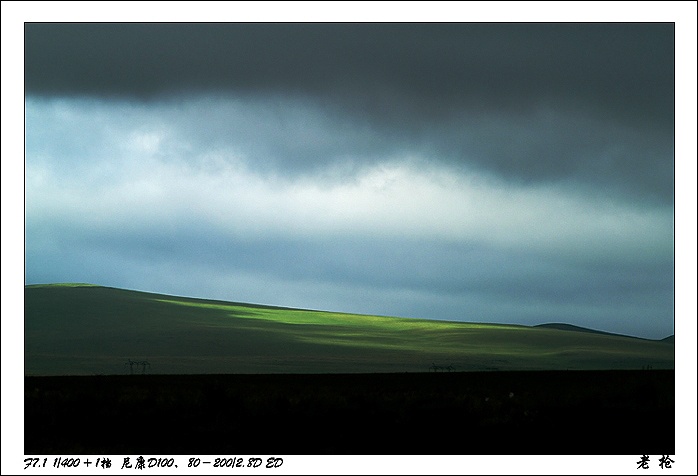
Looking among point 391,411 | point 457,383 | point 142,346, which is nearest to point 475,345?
point 142,346

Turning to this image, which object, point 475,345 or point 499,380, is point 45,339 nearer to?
point 475,345

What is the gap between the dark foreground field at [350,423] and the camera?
30.3 m

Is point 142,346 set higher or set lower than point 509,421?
lower

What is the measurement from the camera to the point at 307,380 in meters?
61.4

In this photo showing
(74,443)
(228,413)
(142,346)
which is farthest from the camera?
(142,346)

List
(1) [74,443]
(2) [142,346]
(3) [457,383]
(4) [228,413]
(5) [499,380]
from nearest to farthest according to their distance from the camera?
(1) [74,443] < (4) [228,413] < (3) [457,383] < (5) [499,380] < (2) [142,346]

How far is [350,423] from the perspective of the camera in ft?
111

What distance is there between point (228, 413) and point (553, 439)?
573 inches

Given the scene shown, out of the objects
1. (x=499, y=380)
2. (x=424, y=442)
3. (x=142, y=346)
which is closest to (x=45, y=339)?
(x=142, y=346)

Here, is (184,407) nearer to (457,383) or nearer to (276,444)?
(276,444)

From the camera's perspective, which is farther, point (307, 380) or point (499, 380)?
point (499, 380)

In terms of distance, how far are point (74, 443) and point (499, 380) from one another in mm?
42762

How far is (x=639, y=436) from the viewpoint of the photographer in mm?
31172

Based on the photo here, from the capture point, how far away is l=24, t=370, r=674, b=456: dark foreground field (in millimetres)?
30297
